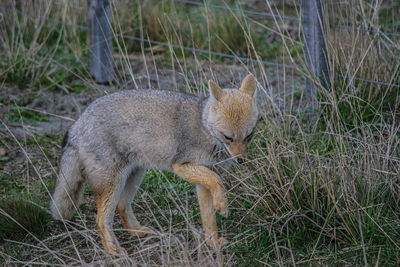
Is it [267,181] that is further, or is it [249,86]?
[249,86]

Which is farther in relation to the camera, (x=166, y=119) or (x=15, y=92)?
(x=15, y=92)

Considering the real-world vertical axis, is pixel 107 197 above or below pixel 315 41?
below

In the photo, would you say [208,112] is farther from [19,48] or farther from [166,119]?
[19,48]

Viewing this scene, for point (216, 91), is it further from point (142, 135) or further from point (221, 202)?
point (221, 202)

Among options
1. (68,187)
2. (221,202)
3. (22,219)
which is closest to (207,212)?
(221,202)

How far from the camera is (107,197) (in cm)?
499

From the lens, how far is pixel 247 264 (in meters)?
4.63

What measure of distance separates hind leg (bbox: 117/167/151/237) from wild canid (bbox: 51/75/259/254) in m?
0.20

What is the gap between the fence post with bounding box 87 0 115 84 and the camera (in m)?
8.00

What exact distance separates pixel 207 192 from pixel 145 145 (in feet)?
1.70

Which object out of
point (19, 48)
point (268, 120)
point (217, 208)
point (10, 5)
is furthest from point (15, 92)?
point (217, 208)

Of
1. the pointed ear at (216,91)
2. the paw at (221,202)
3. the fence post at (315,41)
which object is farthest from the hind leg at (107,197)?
the fence post at (315,41)

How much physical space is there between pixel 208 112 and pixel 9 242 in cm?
158

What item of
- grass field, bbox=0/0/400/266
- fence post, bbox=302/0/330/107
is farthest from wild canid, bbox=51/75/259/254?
fence post, bbox=302/0/330/107
